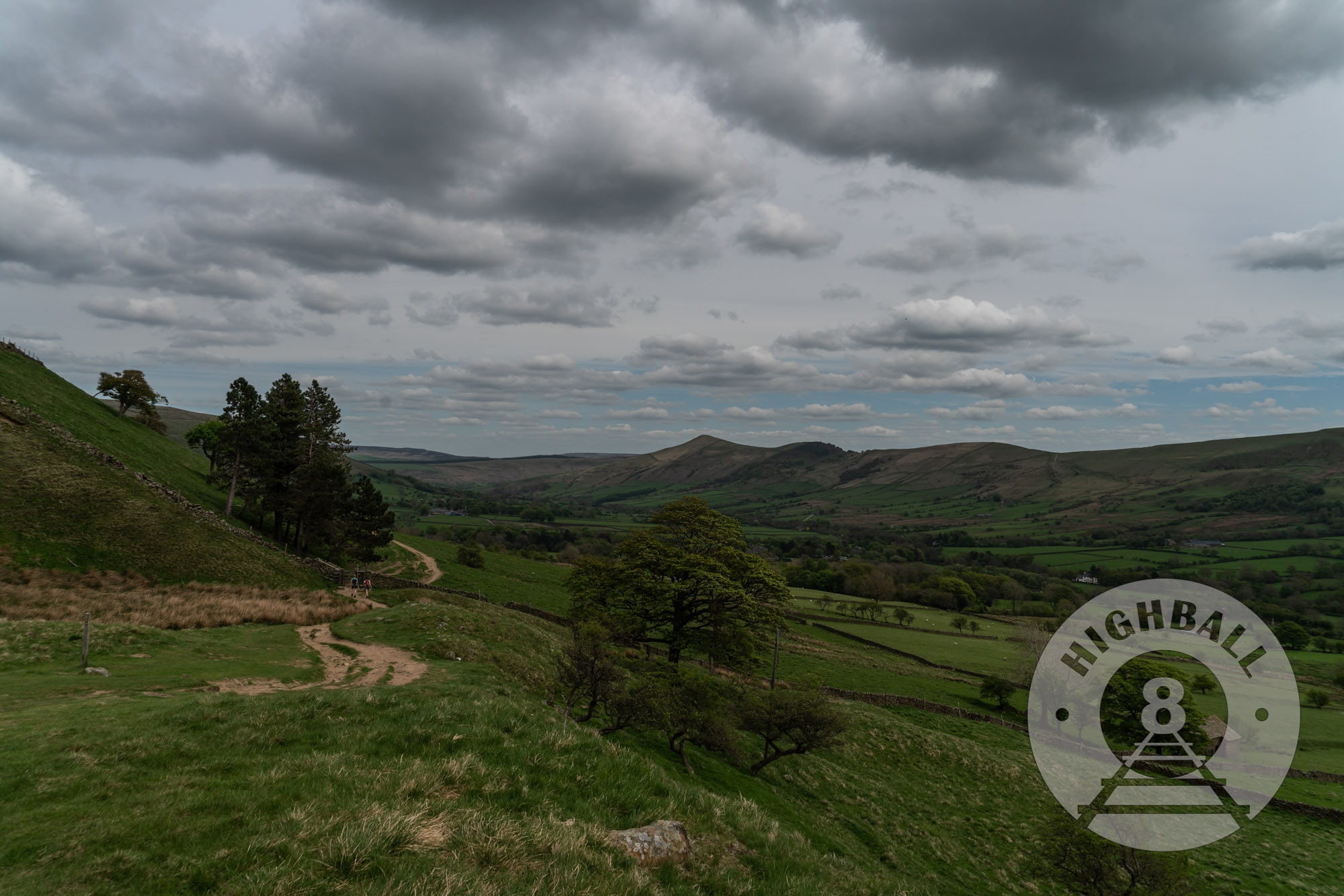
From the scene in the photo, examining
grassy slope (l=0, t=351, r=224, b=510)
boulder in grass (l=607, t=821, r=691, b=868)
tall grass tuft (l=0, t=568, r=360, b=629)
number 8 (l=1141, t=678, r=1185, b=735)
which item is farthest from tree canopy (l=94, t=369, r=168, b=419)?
number 8 (l=1141, t=678, r=1185, b=735)

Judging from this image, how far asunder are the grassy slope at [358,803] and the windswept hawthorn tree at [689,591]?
35.7 feet

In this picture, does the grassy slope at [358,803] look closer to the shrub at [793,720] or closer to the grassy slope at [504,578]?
the shrub at [793,720]

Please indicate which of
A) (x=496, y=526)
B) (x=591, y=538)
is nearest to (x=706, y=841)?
(x=591, y=538)

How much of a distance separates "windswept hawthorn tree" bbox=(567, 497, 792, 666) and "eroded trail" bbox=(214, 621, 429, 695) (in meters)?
10.9

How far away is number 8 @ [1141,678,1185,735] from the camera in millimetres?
35750

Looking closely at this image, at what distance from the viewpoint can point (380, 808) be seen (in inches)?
291

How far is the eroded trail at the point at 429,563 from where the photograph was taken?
55075mm

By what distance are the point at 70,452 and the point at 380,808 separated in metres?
52.7

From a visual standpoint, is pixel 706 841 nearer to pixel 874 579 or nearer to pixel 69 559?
pixel 69 559

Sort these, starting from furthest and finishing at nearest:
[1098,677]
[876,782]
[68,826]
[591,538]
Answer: [591,538], [1098,677], [876,782], [68,826]

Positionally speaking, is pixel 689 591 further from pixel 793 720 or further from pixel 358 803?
pixel 358 803

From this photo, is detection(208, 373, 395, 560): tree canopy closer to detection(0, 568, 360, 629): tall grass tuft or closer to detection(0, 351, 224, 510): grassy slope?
detection(0, 351, 224, 510): grassy slope

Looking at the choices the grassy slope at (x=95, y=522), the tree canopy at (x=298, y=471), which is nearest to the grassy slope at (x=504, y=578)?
the tree canopy at (x=298, y=471)

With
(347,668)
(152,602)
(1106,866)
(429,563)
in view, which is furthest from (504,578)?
(1106,866)
